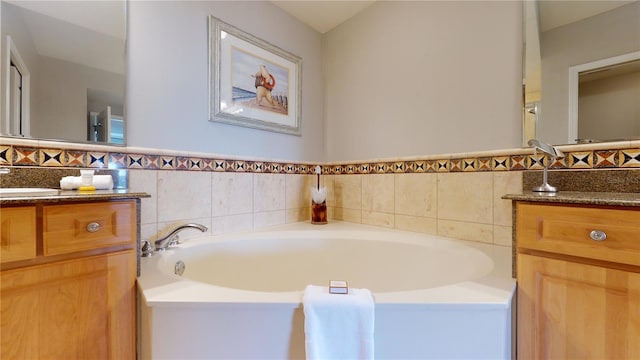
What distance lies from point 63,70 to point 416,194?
1.92 meters

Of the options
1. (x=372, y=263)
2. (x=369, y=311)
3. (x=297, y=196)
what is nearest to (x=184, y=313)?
(x=369, y=311)

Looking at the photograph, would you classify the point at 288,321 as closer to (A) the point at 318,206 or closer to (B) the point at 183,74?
(A) the point at 318,206

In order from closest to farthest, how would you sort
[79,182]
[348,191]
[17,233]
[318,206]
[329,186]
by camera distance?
[17,233], [79,182], [318,206], [348,191], [329,186]

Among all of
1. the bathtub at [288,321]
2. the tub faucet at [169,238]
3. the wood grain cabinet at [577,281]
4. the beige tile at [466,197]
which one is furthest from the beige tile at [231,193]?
the wood grain cabinet at [577,281]

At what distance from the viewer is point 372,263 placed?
156cm

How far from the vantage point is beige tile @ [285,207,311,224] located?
2006 mm

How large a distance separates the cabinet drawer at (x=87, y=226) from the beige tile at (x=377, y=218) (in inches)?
56.3

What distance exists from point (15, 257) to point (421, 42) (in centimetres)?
208

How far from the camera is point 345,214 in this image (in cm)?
211

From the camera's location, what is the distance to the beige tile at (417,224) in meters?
1.62

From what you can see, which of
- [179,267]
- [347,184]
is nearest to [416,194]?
[347,184]

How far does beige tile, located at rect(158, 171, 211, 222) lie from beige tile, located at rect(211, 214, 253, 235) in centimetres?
7

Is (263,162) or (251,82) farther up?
(251,82)

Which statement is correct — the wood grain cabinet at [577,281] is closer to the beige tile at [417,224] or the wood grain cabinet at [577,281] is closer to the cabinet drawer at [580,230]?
the cabinet drawer at [580,230]
